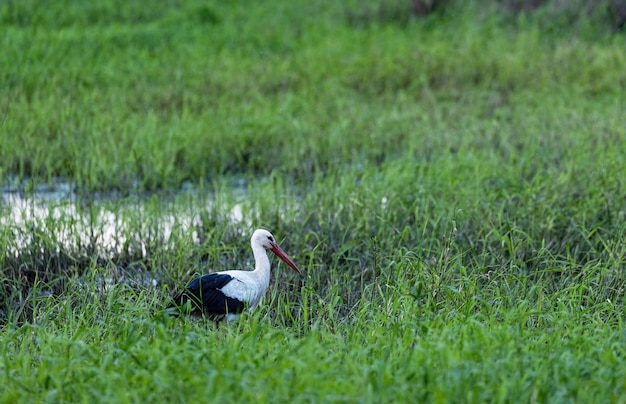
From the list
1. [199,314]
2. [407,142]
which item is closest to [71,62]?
[407,142]

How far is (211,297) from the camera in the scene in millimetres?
4566

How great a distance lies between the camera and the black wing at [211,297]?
4559 mm

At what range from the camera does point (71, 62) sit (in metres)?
10.0

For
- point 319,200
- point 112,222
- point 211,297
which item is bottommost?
point 112,222

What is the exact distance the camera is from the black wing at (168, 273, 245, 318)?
4559mm

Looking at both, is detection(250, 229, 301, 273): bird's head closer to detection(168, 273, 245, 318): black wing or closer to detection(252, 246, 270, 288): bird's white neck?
detection(252, 246, 270, 288): bird's white neck

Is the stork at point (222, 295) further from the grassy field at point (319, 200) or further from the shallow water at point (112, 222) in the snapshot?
the shallow water at point (112, 222)

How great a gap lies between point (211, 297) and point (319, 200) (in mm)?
2016

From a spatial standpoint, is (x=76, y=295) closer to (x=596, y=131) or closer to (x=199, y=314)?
(x=199, y=314)

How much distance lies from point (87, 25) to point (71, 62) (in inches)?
82.5

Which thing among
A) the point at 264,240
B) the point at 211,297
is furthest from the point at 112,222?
the point at 211,297

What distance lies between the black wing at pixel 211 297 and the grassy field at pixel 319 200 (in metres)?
0.08

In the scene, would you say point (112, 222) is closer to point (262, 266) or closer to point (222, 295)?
point (262, 266)

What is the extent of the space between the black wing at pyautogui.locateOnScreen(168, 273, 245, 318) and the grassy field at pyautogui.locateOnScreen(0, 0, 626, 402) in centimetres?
8
